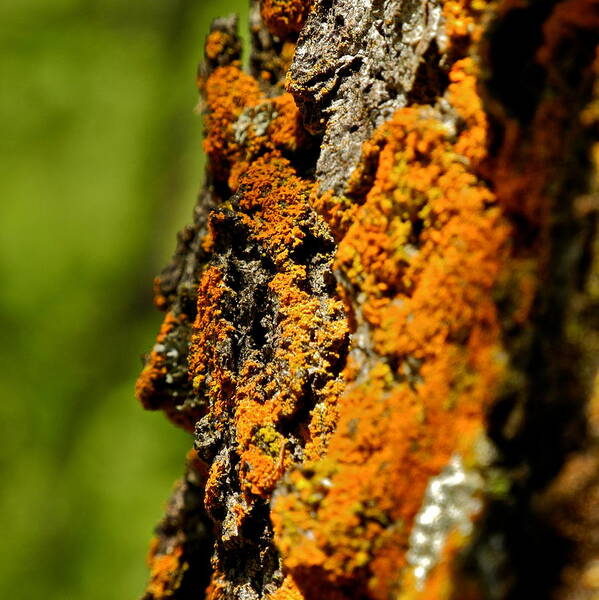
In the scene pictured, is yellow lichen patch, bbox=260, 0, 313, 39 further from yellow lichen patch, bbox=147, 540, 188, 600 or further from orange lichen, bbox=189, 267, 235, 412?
yellow lichen patch, bbox=147, 540, 188, 600

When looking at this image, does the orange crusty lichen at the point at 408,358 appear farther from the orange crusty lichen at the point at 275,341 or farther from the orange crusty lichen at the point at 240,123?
the orange crusty lichen at the point at 240,123

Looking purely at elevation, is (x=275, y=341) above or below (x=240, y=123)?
below

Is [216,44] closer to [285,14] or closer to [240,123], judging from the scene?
[285,14]

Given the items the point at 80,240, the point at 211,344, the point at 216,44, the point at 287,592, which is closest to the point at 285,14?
the point at 216,44

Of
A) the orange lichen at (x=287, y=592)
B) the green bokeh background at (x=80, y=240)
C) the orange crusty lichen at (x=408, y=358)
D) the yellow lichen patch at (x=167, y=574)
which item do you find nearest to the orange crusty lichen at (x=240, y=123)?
the orange crusty lichen at (x=408, y=358)

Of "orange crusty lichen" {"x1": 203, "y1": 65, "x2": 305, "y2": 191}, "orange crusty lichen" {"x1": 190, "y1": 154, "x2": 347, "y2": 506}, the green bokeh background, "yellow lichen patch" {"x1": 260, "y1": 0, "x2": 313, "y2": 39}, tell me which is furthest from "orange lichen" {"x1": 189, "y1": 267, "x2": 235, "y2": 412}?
the green bokeh background
